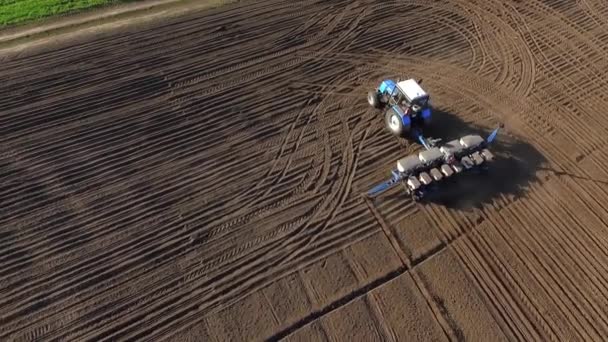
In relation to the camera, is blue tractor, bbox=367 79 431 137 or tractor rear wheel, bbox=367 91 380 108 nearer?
blue tractor, bbox=367 79 431 137

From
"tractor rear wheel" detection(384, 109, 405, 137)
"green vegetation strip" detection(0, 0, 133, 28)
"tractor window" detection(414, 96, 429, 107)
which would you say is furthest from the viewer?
"green vegetation strip" detection(0, 0, 133, 28)

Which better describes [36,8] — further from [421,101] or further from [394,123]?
[421,101]

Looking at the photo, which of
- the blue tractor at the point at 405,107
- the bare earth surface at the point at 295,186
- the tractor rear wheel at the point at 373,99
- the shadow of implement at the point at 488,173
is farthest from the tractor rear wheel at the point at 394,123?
the shadow of implement at the point at 488,173

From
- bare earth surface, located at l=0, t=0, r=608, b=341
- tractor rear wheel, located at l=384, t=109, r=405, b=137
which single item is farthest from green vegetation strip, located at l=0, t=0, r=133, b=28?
tractor rear wheel, located at l=384, t=109, r=405, b=137

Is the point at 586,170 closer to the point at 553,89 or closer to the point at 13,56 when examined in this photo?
the point at 553,89

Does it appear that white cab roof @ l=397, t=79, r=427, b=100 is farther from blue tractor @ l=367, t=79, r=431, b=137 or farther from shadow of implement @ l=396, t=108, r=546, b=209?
shadow of implement @ l=396, t=108, r=546, b=209

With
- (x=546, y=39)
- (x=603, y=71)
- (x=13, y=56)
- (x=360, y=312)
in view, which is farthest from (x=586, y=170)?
(x=13, y=56)

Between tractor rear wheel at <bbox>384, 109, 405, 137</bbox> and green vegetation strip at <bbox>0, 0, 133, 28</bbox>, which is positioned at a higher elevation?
green vegetation strip at <bbox>0, 0, 133, 28</bbox>

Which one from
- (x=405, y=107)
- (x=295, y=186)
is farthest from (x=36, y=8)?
(x=405, y=107)
